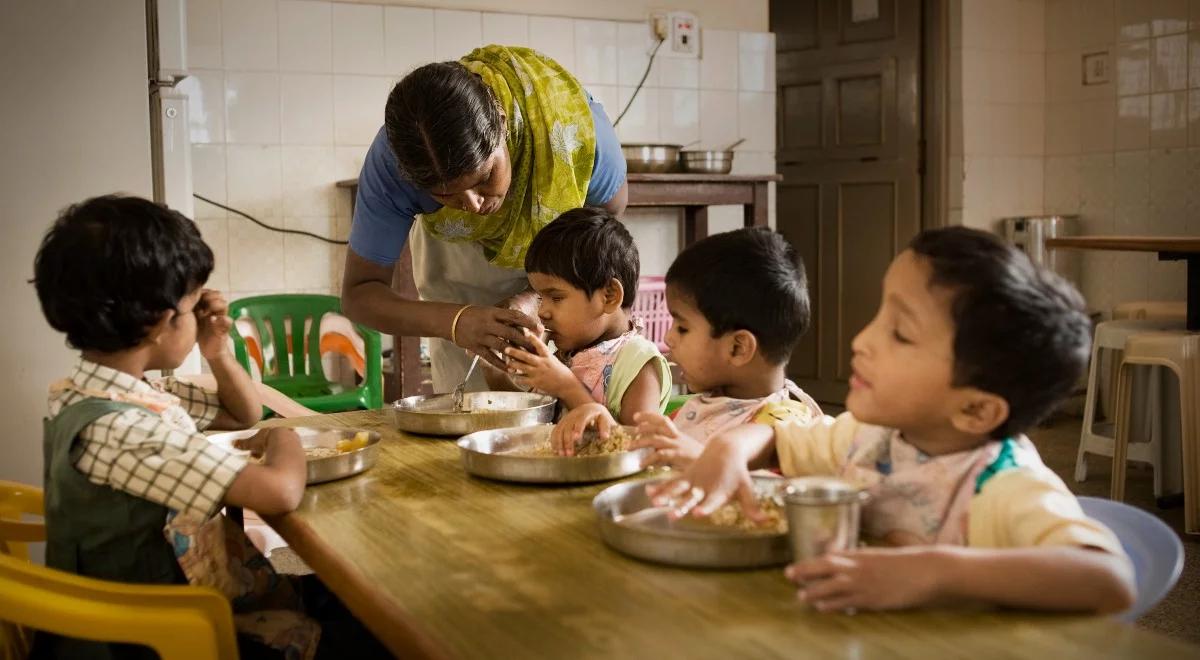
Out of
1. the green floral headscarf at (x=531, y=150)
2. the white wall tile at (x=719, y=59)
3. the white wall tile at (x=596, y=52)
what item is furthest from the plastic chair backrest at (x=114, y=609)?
the white wall tile at (x=719, y=59)

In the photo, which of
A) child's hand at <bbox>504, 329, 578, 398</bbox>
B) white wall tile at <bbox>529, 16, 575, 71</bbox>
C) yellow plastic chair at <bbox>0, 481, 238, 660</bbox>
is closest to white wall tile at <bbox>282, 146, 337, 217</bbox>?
white wall tile at <bbox>529, 16, 575, 71</bbox>

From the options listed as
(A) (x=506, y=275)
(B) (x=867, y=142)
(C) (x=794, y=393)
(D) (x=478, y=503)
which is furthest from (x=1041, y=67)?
(D) (x=478, y=503)

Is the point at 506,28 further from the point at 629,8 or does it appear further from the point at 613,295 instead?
the point at 613,295

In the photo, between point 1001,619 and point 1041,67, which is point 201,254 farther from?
point 1041,67

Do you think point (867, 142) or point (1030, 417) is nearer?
point (1030, 417)

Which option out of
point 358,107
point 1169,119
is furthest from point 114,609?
point 1169,119

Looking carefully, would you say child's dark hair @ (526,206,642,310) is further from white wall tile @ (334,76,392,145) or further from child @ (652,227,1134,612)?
white wall tile @ (334,76,392,145)

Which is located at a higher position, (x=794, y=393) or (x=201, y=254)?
(x=201, y=254)

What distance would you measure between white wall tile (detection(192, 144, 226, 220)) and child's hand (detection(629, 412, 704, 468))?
10.2 ft

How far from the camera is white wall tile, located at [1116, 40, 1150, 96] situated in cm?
538

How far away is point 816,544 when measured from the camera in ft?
3.29

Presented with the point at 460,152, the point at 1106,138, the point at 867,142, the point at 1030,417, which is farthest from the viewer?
the point at 867,142

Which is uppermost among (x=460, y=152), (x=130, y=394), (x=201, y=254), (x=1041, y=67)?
(x=1041, y=67)

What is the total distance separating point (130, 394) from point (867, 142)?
502cm
